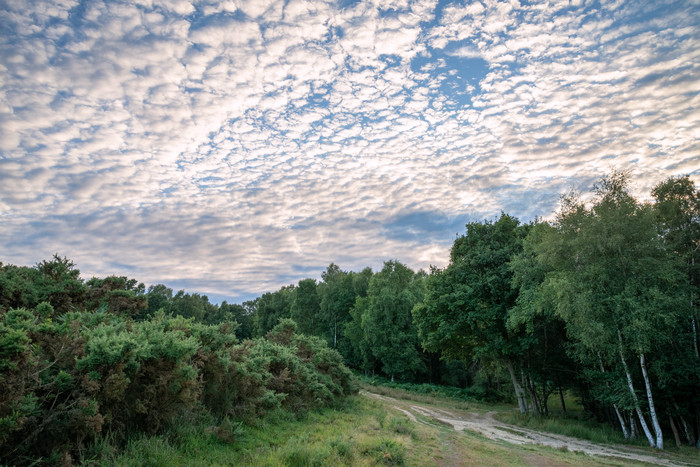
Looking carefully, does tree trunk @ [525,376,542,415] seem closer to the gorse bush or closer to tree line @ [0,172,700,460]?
tree line @ [0,172,700,460]

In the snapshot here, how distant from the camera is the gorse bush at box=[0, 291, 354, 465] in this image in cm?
573

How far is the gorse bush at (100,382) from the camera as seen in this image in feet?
18.8

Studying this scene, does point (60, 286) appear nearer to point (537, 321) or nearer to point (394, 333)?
point (537, 321)

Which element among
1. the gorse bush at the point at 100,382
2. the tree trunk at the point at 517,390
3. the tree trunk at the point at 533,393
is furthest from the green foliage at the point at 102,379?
the tree trunk at the point at 533,393

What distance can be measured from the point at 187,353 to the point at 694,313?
24.1m

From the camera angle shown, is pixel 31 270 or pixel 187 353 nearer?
pixel 187 353

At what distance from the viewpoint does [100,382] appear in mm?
6598

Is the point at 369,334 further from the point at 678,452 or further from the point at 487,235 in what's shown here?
the point at 678,452

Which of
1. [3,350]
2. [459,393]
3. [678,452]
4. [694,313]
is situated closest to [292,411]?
[3,350]

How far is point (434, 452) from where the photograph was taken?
40.7 feet

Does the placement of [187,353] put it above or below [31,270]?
below

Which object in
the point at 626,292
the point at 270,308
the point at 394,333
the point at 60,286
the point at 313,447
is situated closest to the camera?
the point at 313,447

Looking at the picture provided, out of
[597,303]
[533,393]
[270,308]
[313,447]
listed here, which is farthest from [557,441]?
[270,308]

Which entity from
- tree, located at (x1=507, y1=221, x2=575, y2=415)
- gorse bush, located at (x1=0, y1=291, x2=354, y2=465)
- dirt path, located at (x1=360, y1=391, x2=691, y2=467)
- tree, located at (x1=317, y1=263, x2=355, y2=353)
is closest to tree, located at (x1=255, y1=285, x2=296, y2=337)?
tree, located at (x1=317, y1=263, x2=355, y2=353)
